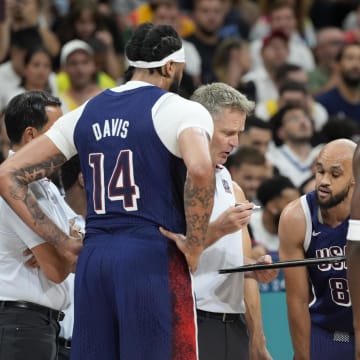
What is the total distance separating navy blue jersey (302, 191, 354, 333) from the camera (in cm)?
575

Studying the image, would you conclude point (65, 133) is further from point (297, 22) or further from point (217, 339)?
point (297, 22)

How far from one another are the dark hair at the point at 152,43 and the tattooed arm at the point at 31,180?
580mm

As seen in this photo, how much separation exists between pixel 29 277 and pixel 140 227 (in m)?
0.79

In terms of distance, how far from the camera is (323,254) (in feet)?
19.0

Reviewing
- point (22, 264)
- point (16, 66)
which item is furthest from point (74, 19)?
point (22, 264)

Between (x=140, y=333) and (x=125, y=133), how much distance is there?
88 centimetres

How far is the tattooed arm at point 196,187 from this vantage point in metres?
4.44

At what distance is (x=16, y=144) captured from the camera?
5.35 meters

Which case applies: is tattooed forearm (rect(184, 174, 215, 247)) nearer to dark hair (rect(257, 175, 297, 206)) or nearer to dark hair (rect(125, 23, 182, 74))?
dark hair (rect(125, 23, 182, 74))

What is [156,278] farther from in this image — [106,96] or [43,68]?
[43,68]

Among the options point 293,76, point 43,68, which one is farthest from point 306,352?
point 293,76

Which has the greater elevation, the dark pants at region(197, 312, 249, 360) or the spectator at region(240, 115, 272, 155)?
the spectator at region(240, 115, 272, 155)

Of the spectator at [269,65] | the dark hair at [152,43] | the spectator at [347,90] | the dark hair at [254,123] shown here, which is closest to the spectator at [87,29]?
the spectator at [269,65]

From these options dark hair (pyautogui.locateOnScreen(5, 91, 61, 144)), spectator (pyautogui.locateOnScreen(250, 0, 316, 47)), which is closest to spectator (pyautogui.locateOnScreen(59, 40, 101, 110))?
spectator (pyautogui.locateOnScreen(250, 0, 316, 47))
